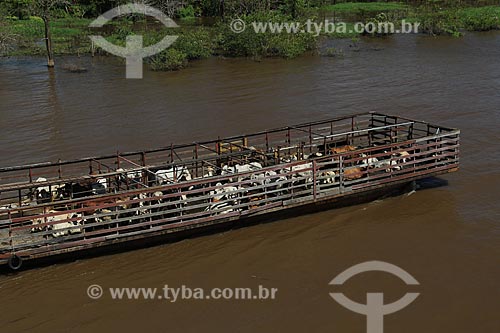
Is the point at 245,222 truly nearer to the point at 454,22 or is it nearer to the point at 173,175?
the point at 173,175

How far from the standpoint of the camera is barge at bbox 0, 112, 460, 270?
10.1 meters

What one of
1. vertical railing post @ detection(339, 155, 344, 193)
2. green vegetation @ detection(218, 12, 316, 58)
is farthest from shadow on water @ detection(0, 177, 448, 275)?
green vegetation @ detection(218, 12, 316, 58)

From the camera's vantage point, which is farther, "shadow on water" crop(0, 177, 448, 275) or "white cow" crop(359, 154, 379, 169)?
"white cow" crop(359, 154, 379, 169)

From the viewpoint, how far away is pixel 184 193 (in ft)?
35.0

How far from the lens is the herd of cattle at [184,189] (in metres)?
10.4

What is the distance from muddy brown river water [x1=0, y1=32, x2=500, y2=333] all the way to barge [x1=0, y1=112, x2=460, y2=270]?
513 mm

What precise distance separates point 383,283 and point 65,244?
16.9 ft

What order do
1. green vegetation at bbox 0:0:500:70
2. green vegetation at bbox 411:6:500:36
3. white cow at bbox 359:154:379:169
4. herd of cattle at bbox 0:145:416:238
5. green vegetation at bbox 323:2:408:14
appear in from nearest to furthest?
herd of cattle at bbox 0:145:416:238
white cow at bbox 359:154:379:169
green vegetation at bbox 0:0:500:70
green vegetation at bbox 411:6:500:36
green vegetation at bbox 323:2:408:14

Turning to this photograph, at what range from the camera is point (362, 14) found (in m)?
49.2

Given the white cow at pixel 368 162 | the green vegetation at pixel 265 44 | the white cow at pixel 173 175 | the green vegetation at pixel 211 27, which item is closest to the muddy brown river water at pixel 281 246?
the white cow at pixel 368 162

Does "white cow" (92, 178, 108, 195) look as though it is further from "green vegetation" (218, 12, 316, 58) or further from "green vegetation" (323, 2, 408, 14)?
"green vegetation" (323, 2, 408, 14)

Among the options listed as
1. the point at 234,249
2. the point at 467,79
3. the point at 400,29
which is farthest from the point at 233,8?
the point at 234,249

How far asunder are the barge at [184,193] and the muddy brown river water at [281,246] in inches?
20.2

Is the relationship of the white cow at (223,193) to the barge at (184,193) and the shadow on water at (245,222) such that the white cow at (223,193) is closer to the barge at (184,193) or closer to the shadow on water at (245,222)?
the barge at (184,193)
